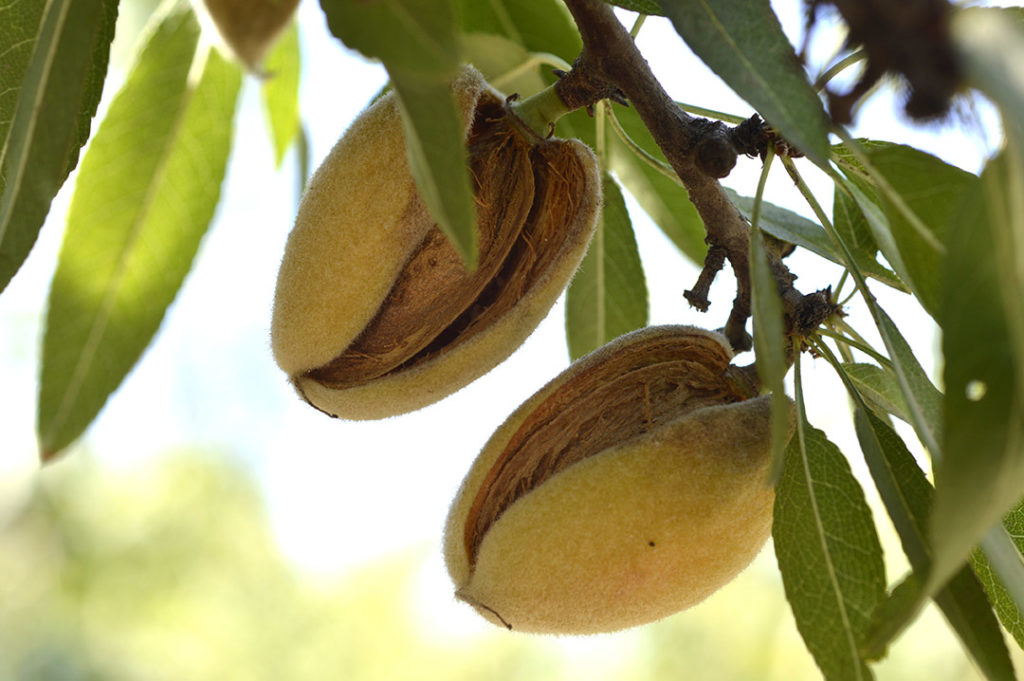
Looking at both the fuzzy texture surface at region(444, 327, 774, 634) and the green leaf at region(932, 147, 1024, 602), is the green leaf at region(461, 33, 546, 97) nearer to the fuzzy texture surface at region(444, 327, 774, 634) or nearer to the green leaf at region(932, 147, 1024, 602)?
the fuzzy texture surface at region(444, 327, 774, 634)

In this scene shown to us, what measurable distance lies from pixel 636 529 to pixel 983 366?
443 millimetres

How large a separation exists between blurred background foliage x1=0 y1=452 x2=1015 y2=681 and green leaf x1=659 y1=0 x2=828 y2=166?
5538 mm

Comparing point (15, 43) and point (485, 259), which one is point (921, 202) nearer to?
point (485, 259)

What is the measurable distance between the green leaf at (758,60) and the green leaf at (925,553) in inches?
11.8

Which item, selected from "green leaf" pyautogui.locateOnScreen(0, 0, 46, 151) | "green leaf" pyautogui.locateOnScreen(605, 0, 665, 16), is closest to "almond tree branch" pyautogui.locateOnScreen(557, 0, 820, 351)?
"green leaf" pyautogui.locateOnScreen(605, 0, 665, 16)

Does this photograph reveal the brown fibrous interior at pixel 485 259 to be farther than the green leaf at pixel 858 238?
No

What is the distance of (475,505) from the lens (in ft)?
3.50

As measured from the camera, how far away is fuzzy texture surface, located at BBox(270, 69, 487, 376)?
970mm

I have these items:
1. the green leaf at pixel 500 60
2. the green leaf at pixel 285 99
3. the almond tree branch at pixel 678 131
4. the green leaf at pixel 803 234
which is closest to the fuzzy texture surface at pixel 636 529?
the almond tree branch at pixel 678 131

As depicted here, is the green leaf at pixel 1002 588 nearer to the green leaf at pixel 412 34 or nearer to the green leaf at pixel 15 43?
the green leaf at pixel 412 34

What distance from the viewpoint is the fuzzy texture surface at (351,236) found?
970mm

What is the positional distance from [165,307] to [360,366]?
1.13 feet

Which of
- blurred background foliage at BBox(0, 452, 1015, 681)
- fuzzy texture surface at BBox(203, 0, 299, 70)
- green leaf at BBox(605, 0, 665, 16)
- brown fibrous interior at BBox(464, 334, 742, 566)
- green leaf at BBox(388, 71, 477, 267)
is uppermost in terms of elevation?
fuzzy texture surface at BBox(203, 0, 299, 70)

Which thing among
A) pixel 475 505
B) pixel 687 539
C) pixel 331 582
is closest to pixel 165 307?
pixel 475 505
